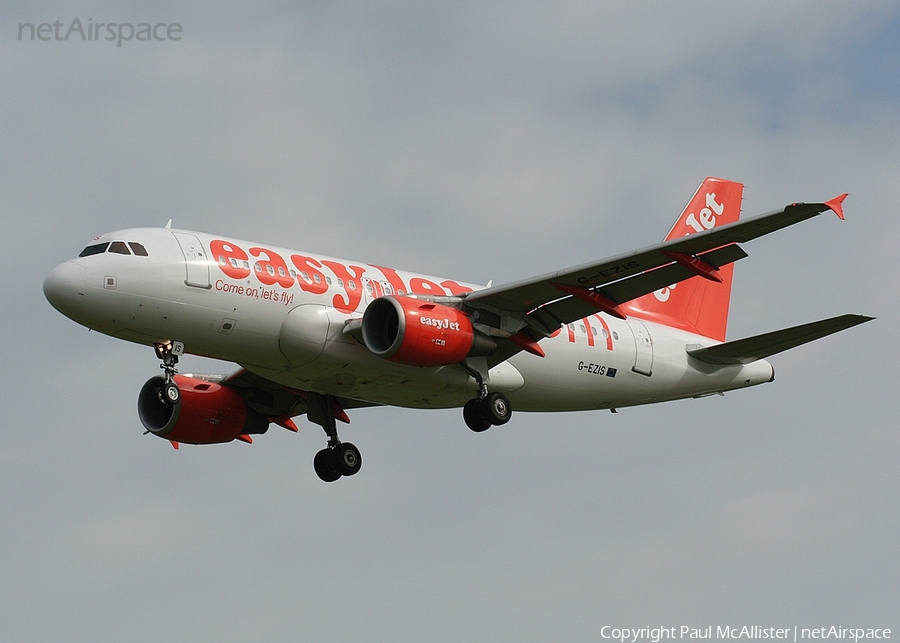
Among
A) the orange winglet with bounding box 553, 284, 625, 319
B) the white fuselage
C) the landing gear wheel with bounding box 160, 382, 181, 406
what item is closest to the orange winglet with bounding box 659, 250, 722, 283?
the orange winglet with bounding box 553, 284, 625, 319

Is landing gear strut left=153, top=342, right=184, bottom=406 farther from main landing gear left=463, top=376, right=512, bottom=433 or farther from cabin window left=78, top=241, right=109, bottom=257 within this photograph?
main landing gear left=463, top=376, right=512, bottom=433

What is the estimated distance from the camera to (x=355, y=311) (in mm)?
36156

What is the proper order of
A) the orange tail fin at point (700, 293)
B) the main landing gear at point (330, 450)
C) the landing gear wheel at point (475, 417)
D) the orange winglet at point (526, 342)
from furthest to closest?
1. the orange tail fin at point (700, 293)
2. the main landing gear at point (330, 450)
3. the orange winglet at point (526, 342)
4. the landing gear wheel at point (475, 417)

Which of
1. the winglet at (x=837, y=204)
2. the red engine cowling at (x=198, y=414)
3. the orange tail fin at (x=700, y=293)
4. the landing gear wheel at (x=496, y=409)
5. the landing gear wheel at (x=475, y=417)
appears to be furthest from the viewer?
the orange tail fin at (x=700, y=293)

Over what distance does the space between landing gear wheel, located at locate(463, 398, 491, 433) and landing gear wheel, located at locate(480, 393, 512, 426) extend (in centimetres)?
11

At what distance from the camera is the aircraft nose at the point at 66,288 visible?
33125mm

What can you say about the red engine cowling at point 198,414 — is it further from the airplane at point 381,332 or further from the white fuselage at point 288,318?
the white fuselage at point 288,318

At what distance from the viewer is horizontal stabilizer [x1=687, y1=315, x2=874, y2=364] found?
36812 mm

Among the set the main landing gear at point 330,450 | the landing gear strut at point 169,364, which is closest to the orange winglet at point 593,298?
the main landing gear at point 330,450

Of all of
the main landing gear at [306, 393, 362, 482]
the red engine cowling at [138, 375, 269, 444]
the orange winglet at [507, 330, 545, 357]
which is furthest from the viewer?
the main landing gear at [306, 393, 362, 482]

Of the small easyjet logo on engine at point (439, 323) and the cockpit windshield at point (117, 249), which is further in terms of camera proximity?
the small easyjet logo on engine at point (439, 323)

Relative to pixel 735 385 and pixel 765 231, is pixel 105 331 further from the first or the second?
pixel 735 385

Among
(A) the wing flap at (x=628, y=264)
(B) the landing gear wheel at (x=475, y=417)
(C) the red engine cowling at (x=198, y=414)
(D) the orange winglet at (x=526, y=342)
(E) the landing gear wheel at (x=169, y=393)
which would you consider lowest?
(E) the landing gear wheel at (x=169, y=393)

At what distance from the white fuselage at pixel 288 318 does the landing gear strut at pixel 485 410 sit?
1.43ft
